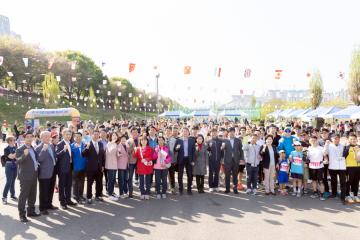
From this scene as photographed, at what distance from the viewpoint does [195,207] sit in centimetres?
823

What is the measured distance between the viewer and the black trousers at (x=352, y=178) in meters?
8.73

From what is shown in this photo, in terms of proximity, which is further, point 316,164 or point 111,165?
point 316,164

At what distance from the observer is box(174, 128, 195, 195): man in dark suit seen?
9.68 m

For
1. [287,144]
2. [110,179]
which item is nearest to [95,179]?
[110,179]

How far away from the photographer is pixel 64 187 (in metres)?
8.28

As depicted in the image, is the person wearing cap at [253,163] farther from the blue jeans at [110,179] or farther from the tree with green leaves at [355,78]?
the tree with green leaves at [355,78]

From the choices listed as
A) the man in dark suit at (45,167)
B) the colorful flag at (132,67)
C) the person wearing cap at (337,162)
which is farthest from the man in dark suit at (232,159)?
the colorful flag at (132,67)

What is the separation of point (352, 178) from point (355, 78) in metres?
35.7

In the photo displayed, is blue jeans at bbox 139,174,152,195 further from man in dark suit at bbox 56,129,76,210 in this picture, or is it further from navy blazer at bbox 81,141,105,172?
man in dark suit at bbox 56,129,76,210

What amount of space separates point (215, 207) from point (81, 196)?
3.29 m

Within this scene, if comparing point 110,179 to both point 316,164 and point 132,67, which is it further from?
point 132,67

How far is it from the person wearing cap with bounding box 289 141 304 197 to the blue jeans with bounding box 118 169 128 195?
177 inches

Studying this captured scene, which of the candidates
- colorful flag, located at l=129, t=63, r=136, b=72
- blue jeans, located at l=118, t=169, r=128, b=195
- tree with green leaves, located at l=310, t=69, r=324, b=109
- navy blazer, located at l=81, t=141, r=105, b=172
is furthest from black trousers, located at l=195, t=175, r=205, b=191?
tree with green leaves, located at l=310, t=69, r=324, b=109

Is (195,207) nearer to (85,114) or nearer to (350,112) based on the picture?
(350,112)
